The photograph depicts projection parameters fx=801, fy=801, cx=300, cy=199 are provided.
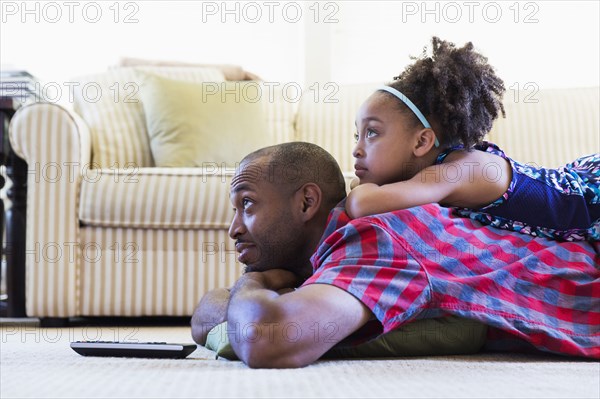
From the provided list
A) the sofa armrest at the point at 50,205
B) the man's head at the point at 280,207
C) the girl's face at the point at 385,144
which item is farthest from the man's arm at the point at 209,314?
the sofa armrest at the point at 50,205

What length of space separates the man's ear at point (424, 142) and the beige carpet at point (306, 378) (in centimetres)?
35

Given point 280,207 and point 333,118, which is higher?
point 333,118

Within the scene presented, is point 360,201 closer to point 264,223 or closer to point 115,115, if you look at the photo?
point 264,223

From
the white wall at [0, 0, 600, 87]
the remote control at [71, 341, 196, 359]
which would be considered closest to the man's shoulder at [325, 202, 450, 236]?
the remote control at [71, 341, 196, 359]

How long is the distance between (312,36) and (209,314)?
2.67 m

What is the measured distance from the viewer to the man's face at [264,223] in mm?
1307

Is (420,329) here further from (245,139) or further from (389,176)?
(245,139)

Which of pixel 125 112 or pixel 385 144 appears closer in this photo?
pixel 385 144

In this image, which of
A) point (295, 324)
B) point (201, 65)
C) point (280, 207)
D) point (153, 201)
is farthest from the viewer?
point (201, 65)

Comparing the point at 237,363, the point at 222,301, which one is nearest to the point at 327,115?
the point at 222,301

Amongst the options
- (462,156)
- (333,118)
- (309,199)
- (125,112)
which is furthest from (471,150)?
(125,112)

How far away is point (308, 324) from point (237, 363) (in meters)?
0.17

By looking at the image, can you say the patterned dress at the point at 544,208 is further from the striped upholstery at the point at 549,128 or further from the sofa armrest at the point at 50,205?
the striped upholstery at the point at 549,128

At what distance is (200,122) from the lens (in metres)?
2.84
